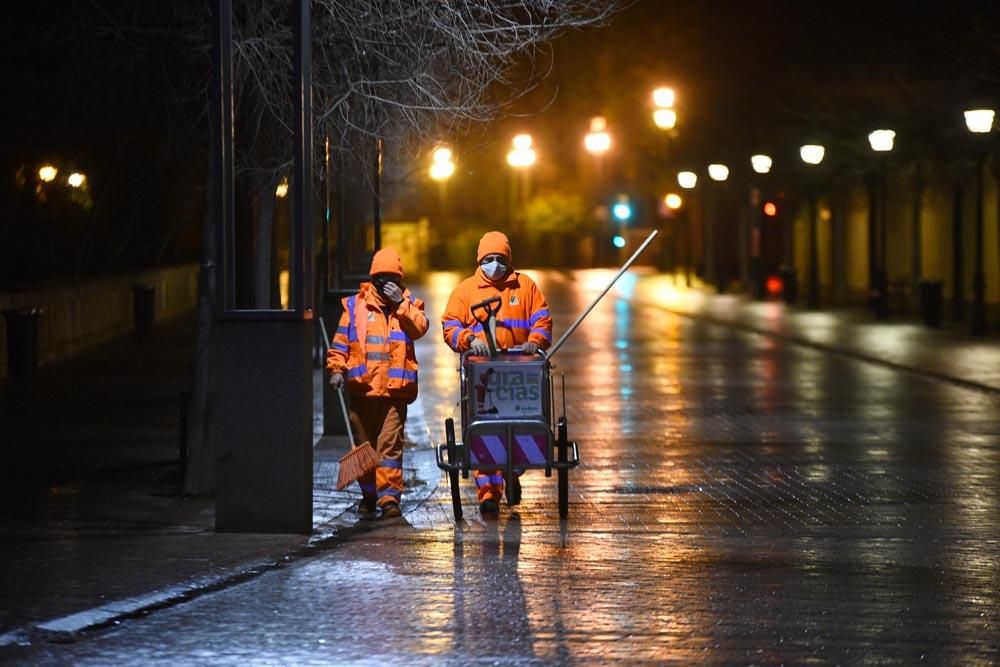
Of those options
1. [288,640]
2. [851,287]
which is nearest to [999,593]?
[288,640]

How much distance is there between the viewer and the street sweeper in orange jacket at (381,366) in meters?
11.9

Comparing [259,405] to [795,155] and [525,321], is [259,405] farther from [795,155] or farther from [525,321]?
[795,155]

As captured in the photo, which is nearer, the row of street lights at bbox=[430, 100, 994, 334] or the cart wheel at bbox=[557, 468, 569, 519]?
the cart wheel at bbox=[557, 468, 569, 519]

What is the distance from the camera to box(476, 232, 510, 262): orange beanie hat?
39.0 feet

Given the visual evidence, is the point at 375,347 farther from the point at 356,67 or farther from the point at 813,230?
the point at 813,230

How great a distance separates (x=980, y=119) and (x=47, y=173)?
15472mm

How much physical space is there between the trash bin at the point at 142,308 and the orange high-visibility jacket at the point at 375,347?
22.6 m

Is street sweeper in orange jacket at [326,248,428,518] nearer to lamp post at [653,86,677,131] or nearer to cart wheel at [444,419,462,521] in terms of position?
cart wheel at [444,419,462,521]

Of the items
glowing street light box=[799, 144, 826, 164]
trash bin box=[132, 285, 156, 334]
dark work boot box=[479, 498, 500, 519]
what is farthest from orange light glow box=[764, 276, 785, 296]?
dark work boot box=[479, 498, 500, 519]

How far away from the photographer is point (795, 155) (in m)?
44.9

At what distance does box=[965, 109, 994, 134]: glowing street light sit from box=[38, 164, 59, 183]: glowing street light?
14.9 meters

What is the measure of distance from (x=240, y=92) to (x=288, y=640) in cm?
690

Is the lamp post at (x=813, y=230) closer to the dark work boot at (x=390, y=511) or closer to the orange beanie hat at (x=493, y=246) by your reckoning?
the orange beanie hat at (x=493, y=246)

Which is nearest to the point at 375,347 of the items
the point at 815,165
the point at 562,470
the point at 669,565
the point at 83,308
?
the point at 562,470
